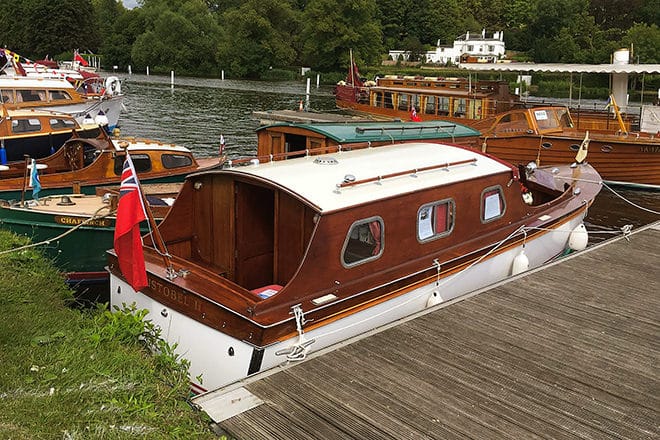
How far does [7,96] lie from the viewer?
25422 mm

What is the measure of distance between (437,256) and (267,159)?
3.25 metres

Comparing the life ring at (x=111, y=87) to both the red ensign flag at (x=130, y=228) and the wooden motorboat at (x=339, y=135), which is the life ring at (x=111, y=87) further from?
the red ensign flag at (x=130, y=228)

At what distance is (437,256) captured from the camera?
9.30 metres

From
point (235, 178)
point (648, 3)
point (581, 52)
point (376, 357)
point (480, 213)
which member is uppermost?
point (648, 3)

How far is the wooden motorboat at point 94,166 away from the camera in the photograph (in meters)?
15.4

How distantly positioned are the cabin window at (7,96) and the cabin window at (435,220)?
21.9 meters

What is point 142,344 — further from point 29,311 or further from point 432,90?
point 432,90

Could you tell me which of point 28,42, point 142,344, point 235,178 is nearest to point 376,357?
point 142,344

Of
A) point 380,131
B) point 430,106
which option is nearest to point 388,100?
point 430,106

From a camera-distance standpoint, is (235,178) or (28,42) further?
(28,42)

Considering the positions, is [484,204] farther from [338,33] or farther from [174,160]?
[338,33]

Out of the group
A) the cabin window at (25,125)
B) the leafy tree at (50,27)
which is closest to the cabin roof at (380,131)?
Answer: the cabin window at (25,125)

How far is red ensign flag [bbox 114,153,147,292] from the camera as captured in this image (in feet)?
23.0

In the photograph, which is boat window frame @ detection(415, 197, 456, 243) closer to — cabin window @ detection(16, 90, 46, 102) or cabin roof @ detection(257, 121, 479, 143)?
cabin roof @ detection(257, 121, 479, 143)
